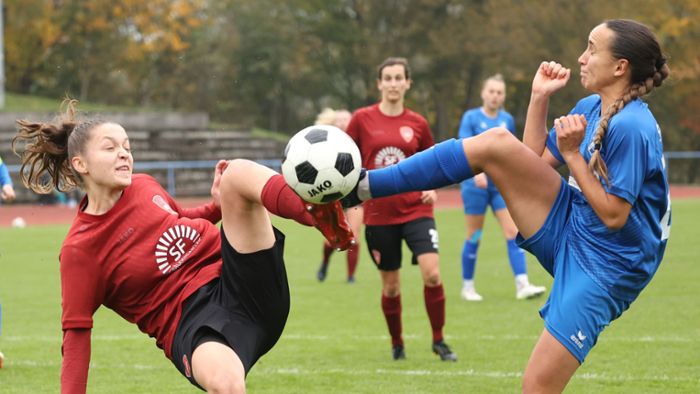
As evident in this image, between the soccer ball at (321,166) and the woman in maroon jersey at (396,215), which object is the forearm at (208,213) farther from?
the woman in maroon jersey at (396,215)

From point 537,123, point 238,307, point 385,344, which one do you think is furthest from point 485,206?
point 238,307

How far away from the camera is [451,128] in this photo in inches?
1510

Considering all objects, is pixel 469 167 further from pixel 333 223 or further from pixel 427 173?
pixel 333 223

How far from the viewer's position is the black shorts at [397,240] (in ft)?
25.0

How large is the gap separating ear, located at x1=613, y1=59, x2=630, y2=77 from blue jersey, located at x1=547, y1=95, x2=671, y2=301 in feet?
0.47

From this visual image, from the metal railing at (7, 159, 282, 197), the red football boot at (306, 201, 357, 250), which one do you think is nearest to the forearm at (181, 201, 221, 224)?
the red football boot at (306, 201, 357, 250)

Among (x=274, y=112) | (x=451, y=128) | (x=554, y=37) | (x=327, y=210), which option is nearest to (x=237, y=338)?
(x=327, y=210)

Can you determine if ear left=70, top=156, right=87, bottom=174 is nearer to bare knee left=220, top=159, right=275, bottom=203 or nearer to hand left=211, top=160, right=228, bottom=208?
hand left=211, top=160, right=228, bottom=208

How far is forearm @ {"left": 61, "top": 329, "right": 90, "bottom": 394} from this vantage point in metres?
4.30

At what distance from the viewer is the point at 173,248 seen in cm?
462

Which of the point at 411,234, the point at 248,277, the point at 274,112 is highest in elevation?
the point at 248,277

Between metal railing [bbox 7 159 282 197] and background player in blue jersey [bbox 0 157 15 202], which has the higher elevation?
background player in blue jersey [bbox 0 157 15 202]

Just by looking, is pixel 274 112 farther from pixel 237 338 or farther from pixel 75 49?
pixel 237 338

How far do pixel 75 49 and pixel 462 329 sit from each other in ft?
108
